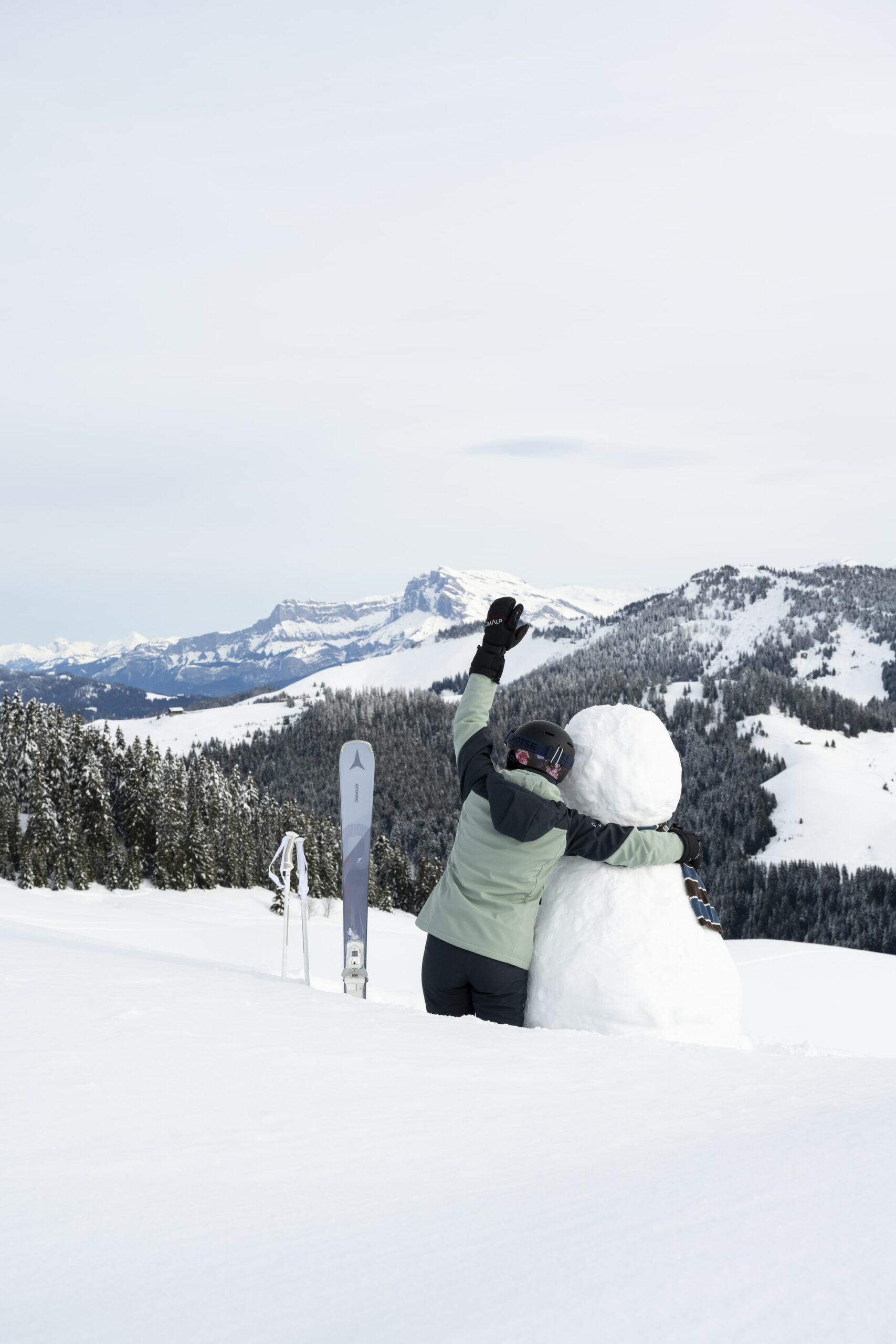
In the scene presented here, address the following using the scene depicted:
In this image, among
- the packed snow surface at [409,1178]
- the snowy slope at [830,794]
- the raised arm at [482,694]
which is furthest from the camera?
the snowy slope at [830,794]

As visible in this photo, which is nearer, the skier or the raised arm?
the skier

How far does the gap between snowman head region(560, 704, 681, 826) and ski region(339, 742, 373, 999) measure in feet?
5.68

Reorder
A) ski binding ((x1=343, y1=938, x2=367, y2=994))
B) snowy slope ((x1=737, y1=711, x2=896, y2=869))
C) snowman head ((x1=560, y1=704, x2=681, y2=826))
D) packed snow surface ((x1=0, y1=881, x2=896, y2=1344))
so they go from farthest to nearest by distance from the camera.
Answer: snowy slope ((x1=737, y1=711, x2=896, y2=869)), ski binding ((x1=343, y1=938, x2=367, y2=994)), snowman head ((x1=560, y1=704, x2=681, y2=826)), packed snow surface ((x1=0, y1=881, x2=896, y2=1344))

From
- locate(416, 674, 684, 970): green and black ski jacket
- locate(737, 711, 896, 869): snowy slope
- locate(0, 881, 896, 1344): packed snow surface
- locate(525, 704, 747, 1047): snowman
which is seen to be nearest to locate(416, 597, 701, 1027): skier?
locate(416, 674, 684, 970): green and black ski jacket

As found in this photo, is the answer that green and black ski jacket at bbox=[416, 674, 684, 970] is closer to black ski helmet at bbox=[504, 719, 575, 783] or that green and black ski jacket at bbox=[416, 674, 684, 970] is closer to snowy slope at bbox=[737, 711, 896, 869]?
black ski helmet at bbox=[504, 719, 575, 783]

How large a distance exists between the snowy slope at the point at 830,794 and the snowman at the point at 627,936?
118936mm

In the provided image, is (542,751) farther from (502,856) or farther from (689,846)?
(689,846)

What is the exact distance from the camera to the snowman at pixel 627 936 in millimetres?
5535

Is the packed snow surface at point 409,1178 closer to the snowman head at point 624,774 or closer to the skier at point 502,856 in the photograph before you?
the skier at point 502,856

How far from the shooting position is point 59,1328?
1.87m

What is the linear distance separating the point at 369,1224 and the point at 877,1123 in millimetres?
1855

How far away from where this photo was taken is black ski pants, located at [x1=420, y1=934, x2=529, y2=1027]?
5527mm

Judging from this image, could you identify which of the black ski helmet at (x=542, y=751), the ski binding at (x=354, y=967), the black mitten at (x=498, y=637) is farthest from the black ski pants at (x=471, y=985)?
the black mitten at (x=498, y=637)

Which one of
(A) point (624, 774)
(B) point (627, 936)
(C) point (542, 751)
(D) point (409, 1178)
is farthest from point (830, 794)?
(D) point (409, 1178)
